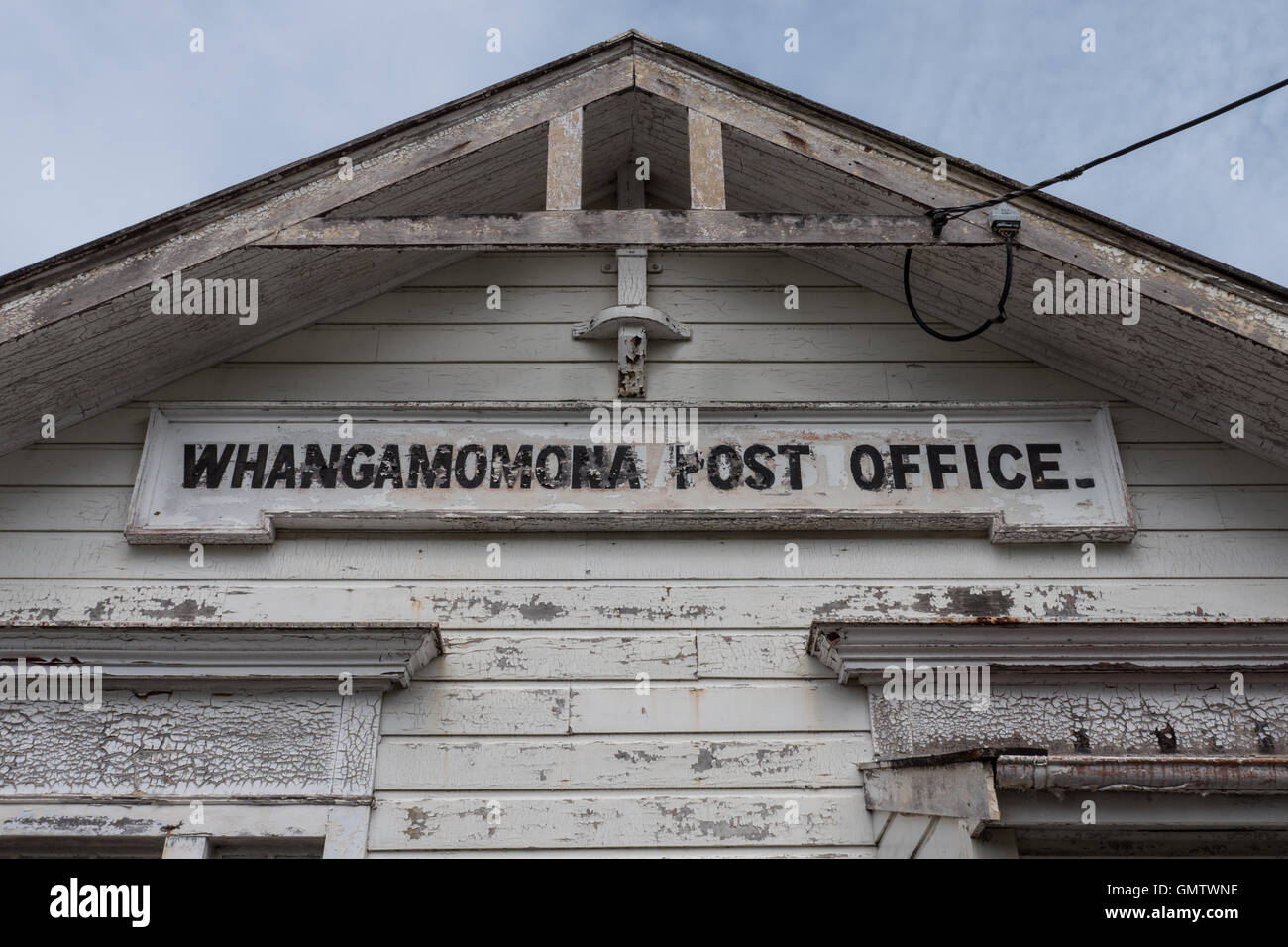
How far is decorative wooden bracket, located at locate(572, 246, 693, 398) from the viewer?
4.73 meters

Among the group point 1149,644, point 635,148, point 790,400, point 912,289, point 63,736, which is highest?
point 635,148

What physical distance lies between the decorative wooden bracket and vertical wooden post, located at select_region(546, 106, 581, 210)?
59 centimetres

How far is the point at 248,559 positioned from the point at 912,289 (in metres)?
3.21

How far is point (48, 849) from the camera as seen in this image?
3822 millimetres

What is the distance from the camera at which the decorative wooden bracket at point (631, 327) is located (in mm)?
4730

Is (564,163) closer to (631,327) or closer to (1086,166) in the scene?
(631,327)

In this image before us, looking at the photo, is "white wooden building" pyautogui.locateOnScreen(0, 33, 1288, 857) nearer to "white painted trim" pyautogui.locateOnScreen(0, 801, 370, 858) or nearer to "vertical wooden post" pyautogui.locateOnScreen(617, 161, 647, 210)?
"white painted trim" pyautogui.locateOnScreen(0, 801, 370, 858)

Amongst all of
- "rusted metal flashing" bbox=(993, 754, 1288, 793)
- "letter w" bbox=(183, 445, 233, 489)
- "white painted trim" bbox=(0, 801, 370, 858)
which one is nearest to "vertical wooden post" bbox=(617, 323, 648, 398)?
"letter w" bbox=(183, 445, 233, 489)

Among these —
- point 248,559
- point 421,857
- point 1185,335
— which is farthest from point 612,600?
point 1185,335

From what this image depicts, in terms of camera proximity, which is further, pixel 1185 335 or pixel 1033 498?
pixel 1033 498

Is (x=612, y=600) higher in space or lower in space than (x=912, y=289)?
lower

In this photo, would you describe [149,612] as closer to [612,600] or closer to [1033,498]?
[612,600]

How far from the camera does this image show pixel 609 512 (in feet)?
14.3

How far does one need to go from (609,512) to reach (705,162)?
1509mm
